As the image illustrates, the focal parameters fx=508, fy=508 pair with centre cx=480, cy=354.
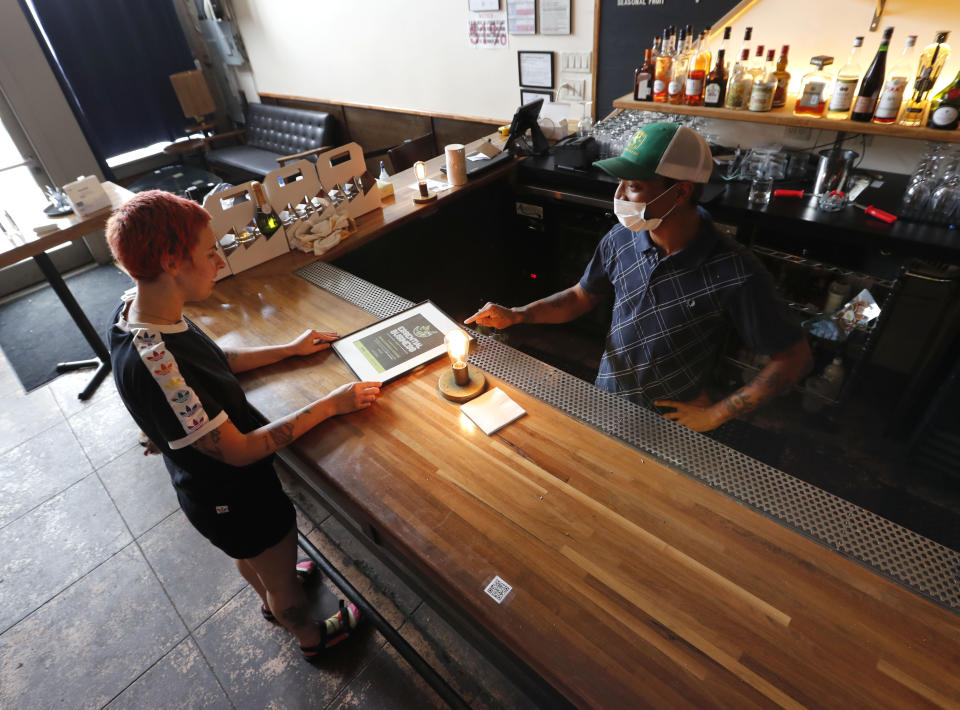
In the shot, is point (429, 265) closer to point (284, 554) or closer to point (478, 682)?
point (284, 554)

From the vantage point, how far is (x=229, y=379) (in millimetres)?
1332

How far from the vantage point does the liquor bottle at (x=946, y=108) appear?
78.1 inches

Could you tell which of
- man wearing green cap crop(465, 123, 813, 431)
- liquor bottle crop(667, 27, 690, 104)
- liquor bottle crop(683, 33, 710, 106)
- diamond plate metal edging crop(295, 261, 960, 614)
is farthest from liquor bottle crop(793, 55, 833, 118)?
diamond plate metal edging crop(295, 261, 960, 614)

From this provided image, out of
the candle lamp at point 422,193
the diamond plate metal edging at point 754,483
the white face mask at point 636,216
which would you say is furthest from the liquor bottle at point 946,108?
the candle lamp at point 422,193

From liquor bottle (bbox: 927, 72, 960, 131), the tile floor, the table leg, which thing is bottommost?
the tile floor

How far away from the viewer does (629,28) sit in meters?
3.06

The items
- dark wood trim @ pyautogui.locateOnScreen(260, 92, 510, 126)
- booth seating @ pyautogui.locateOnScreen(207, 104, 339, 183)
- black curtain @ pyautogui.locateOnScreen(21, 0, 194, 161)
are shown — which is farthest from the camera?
booth seating @ pyautogui.locateOnScreen(207, 104, 339, 183)

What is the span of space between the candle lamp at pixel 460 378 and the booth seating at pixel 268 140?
451cm

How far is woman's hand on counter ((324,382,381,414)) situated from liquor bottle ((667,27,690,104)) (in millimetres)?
2292

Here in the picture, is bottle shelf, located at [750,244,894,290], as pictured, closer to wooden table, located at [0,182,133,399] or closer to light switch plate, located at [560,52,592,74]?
light switch plate, located at [560,52,592,74]

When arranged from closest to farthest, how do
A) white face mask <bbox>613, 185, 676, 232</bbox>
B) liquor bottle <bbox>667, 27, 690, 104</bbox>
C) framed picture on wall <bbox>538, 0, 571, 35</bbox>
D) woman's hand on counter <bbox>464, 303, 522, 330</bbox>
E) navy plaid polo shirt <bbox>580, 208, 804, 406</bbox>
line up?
navy plaid polo shirt <bbox>580, 208, 804, 406</bbox>
white face mask <bbox>613, 185, 676, 232</bbox>
woman's hand on counter <bbox>464, 303, 522, 330</bbox>
liquor bottle <bbox>667, 27, 690, 104</bbox>
framed picture on wall <bbox>538, 0, 571, 35</bbox>

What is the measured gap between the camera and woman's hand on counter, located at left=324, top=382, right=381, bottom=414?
141 cm

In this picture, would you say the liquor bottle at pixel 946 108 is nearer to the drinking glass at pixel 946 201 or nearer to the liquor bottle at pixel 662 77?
the drinking glass at pixel 946 201

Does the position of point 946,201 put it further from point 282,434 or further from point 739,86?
point 282,434
